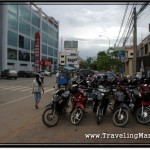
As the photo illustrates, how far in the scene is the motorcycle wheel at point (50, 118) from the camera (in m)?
8.95

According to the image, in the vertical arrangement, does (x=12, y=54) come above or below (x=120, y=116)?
above

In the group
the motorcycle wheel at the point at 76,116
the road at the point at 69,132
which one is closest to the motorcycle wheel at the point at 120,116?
the road at the point at 69,132

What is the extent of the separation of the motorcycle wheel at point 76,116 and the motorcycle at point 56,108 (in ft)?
1.43

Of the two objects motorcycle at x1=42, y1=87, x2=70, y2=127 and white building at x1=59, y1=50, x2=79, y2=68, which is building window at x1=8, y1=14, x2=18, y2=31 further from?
white building at x1=59, y1=50, x2=79, y2=68

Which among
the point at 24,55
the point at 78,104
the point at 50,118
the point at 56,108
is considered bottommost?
the point at 50,118

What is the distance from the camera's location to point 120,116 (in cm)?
870

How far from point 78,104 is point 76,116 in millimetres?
397

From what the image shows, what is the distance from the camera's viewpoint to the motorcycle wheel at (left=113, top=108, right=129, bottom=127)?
862 centimetres

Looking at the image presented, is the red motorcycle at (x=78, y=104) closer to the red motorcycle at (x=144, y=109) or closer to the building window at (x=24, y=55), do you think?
the red motorcycle at (x=144, y=109)

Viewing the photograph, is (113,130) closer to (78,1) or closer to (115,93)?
(115,93)

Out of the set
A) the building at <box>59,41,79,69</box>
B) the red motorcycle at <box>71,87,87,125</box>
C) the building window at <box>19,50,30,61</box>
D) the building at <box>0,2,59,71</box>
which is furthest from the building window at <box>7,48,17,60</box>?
the red motorcycle at <box>71,87,87,125</box>

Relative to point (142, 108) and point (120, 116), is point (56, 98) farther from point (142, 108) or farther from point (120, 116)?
point (142, 108)

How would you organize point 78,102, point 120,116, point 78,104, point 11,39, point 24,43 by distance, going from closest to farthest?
point 120,116, point 78,104, point 78,102, point 24,43, point 11,39

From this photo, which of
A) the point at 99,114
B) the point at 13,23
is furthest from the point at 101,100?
the point at 13,23
